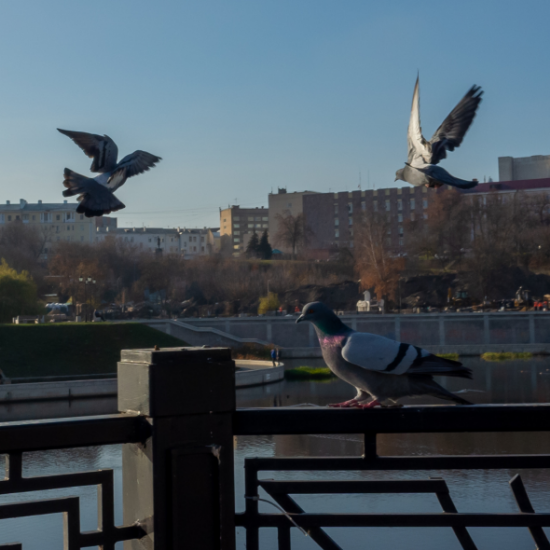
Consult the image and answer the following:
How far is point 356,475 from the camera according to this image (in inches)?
679

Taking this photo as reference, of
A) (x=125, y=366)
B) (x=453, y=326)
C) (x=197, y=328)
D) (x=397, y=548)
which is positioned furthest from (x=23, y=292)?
(x=125, y=366)

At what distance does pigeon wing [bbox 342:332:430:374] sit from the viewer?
114 inches

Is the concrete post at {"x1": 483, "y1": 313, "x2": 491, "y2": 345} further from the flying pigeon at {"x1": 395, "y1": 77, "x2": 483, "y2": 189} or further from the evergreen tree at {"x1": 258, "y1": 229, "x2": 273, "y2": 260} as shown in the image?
the flying pigeon at {"x1": 395, "y1": 77, "x2": 483, "y2": 189}

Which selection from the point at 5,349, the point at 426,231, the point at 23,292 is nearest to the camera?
the point at 5,349

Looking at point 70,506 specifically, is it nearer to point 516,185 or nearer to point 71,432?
point 71,432

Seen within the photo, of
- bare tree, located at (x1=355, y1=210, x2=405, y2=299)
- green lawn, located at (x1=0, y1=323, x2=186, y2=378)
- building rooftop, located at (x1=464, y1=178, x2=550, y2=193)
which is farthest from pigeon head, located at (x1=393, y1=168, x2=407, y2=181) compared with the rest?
building rooftop, located at (x1=464, y1=178, x2=550, y2=193)

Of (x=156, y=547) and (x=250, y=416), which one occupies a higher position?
(x=250, y=416)

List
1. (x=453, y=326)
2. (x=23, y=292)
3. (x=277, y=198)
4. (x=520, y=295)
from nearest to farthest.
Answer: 1. (x=23, y=292)
2. (x=453, y=326)
3. (x=520, y=295)
4. (x=277, y=198)

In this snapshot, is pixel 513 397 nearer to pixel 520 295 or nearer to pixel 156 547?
pixel 156 547

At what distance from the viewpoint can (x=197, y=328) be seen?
4884 cm

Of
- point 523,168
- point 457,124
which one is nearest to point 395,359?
point 457,124

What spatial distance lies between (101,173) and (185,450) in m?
1.59

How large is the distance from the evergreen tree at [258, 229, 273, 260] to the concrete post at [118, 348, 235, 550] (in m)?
85.2

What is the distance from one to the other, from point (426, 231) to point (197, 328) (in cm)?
3721
